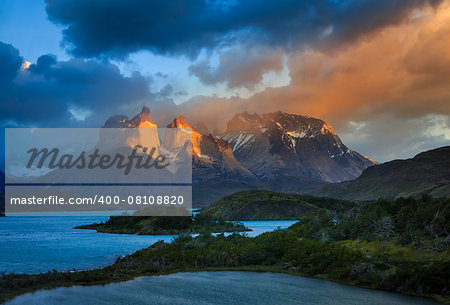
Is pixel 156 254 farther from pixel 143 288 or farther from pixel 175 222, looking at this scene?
pixel 175 222

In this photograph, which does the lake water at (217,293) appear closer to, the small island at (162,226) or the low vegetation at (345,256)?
the low vegetation at (345,256)

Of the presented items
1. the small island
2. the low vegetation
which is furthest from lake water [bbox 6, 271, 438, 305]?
the small island

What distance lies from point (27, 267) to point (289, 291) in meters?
47.2

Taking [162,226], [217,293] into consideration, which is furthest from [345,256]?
[162,226]

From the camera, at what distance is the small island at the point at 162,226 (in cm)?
15112

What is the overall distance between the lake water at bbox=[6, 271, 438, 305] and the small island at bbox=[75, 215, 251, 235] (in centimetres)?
8669

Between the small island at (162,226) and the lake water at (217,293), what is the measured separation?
284 feet

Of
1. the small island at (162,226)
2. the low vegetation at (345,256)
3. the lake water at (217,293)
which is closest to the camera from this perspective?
the lake water at (217,293)

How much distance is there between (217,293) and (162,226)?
108 metres

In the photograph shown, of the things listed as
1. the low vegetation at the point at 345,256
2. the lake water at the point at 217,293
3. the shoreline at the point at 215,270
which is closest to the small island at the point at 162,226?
A: the low vegetation at the point at 345,256

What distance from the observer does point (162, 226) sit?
153 metres

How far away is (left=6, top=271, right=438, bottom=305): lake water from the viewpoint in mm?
44062

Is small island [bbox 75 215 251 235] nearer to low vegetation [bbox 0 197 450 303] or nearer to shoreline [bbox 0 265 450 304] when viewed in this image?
low vegetation [bbox 0 197 450 303]

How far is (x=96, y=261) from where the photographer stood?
77.2 m
